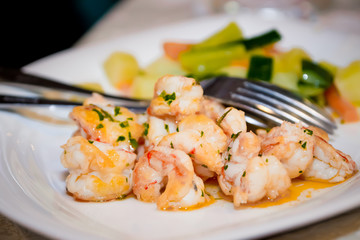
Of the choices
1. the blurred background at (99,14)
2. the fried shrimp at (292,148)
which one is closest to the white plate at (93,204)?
the fried shrimp at (292,148)

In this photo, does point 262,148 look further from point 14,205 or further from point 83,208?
point 14,205

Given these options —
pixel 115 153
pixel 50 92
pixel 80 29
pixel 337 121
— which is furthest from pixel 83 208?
pixel 80 29

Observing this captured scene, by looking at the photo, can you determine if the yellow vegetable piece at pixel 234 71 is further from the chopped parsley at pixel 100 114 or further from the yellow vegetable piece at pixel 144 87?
the chopped parsley at pixel 100 114

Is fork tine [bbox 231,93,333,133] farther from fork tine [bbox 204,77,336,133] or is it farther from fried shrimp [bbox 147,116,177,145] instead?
fried shrimp [bbox 147,116,177,145]

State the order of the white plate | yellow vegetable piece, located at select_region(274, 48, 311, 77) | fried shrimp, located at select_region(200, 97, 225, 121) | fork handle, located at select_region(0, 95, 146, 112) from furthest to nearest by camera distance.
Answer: yellow vegetable piece, located at select_region(274, 48, 311, 77) → fork handle, located at select_region(0, 95, 146, 112) → fried shrimp, located at select_region(200, 97, 225, 121) → the white plate

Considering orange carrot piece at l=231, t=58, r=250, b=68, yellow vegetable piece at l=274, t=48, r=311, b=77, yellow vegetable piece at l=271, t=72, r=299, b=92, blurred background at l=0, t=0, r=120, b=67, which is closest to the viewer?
yellow vegetable piece at l=271, t=72, r=299, b=92

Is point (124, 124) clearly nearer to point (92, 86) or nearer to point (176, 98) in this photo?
point (176, 98)

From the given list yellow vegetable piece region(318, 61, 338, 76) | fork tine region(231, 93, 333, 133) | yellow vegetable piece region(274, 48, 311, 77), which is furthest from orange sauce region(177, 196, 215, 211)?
yellow vegetable piece region(318, 61, 338, 76)
